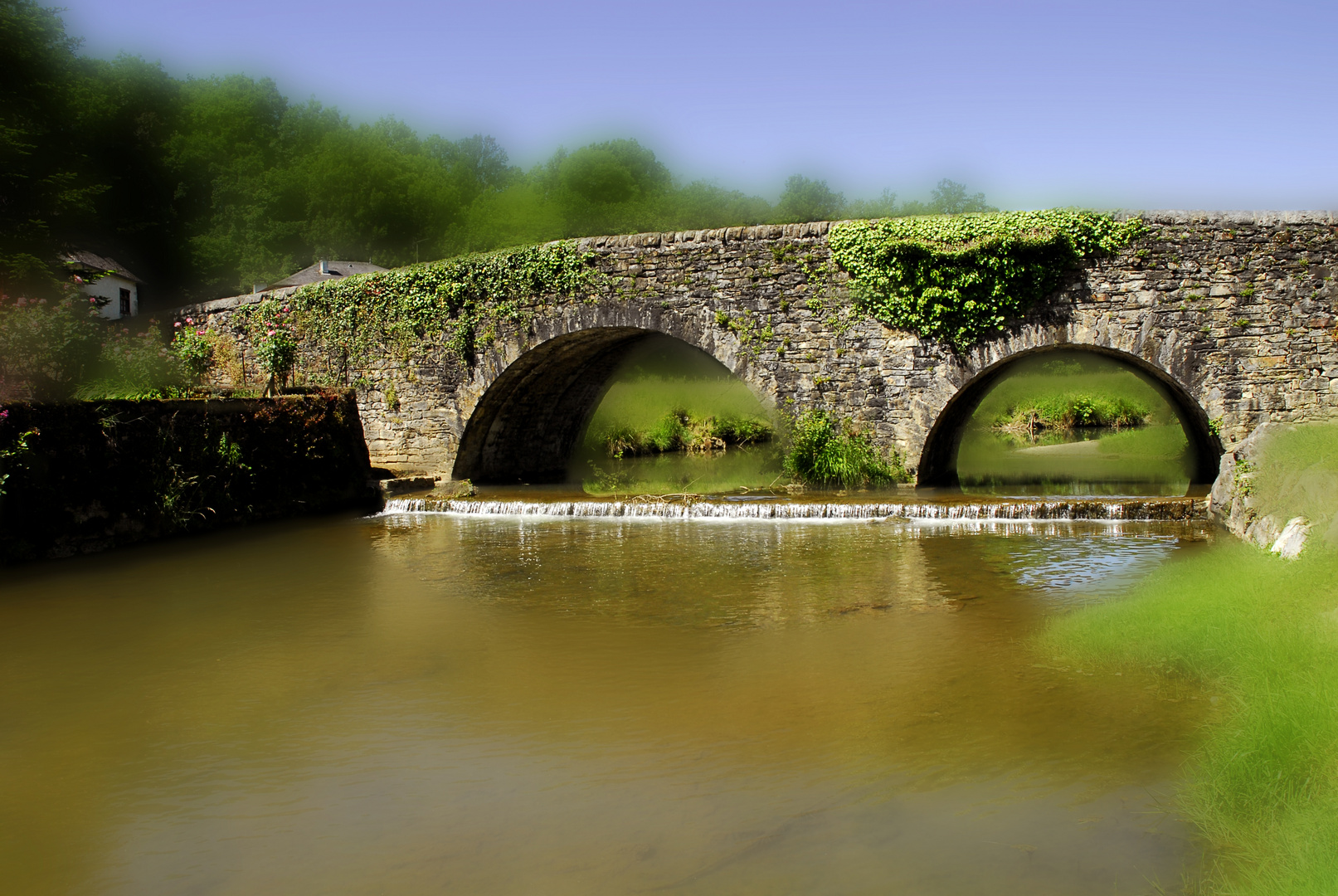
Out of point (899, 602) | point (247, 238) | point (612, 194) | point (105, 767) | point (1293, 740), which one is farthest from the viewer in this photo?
point (612, 194)

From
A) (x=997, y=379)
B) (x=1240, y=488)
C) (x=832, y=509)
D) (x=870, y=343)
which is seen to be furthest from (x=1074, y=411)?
(x=1240, y=488)

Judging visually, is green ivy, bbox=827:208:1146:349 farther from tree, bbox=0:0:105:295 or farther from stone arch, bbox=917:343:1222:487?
tree, bbox=0:0:105:295

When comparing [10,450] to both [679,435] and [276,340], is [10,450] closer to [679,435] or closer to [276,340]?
[276,340]

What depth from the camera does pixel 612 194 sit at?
51.4m

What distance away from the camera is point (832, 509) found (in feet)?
37.0

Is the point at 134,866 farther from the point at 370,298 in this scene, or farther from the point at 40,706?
the point at 370,298

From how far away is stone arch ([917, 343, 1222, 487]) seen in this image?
11750 mm

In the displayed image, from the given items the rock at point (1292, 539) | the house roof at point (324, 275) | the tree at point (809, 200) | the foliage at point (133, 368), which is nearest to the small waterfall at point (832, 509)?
the rock at point (1292, 539)

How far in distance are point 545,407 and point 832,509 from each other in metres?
6.96

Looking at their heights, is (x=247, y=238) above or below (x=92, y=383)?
above

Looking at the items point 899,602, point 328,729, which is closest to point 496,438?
point 899,602

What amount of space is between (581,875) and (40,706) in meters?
3.65

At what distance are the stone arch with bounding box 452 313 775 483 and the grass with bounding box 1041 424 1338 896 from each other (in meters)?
7.14

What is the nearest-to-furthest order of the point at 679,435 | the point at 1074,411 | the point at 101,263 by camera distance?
the point at 679,435 → the point at 1074,411 → the point at 101,263
